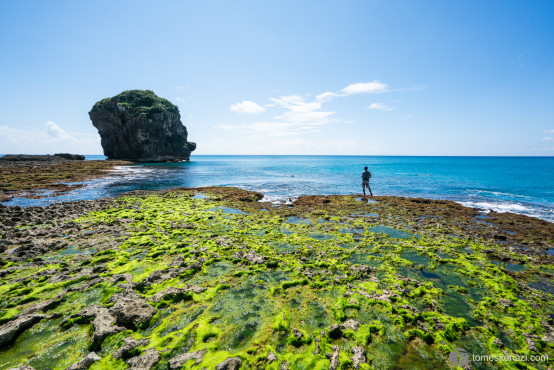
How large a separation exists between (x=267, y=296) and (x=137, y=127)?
362 feet

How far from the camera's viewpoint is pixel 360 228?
1389 cm

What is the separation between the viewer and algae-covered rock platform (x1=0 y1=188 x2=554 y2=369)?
4703mm

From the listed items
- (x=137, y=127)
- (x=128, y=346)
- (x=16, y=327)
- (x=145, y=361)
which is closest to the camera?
(x=145, y=361)

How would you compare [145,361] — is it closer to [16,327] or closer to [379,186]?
[16,327]

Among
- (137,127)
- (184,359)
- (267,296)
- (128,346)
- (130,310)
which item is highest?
(137,127)

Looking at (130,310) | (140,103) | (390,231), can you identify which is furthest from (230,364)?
(140,103)

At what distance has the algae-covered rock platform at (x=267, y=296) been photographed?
470 centimetres

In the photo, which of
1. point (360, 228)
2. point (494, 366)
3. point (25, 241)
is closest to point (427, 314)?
point (494, 366)

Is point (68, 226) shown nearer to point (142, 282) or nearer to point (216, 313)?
point (142, 282)

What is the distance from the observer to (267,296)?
6789 mm

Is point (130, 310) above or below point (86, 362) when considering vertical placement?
above

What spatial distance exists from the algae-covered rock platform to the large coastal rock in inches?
3832

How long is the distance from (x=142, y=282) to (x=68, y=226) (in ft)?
29.7

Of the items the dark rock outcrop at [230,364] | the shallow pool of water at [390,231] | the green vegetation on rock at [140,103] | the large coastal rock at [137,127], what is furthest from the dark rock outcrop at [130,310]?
the green vegetation on rock at [140,103]
